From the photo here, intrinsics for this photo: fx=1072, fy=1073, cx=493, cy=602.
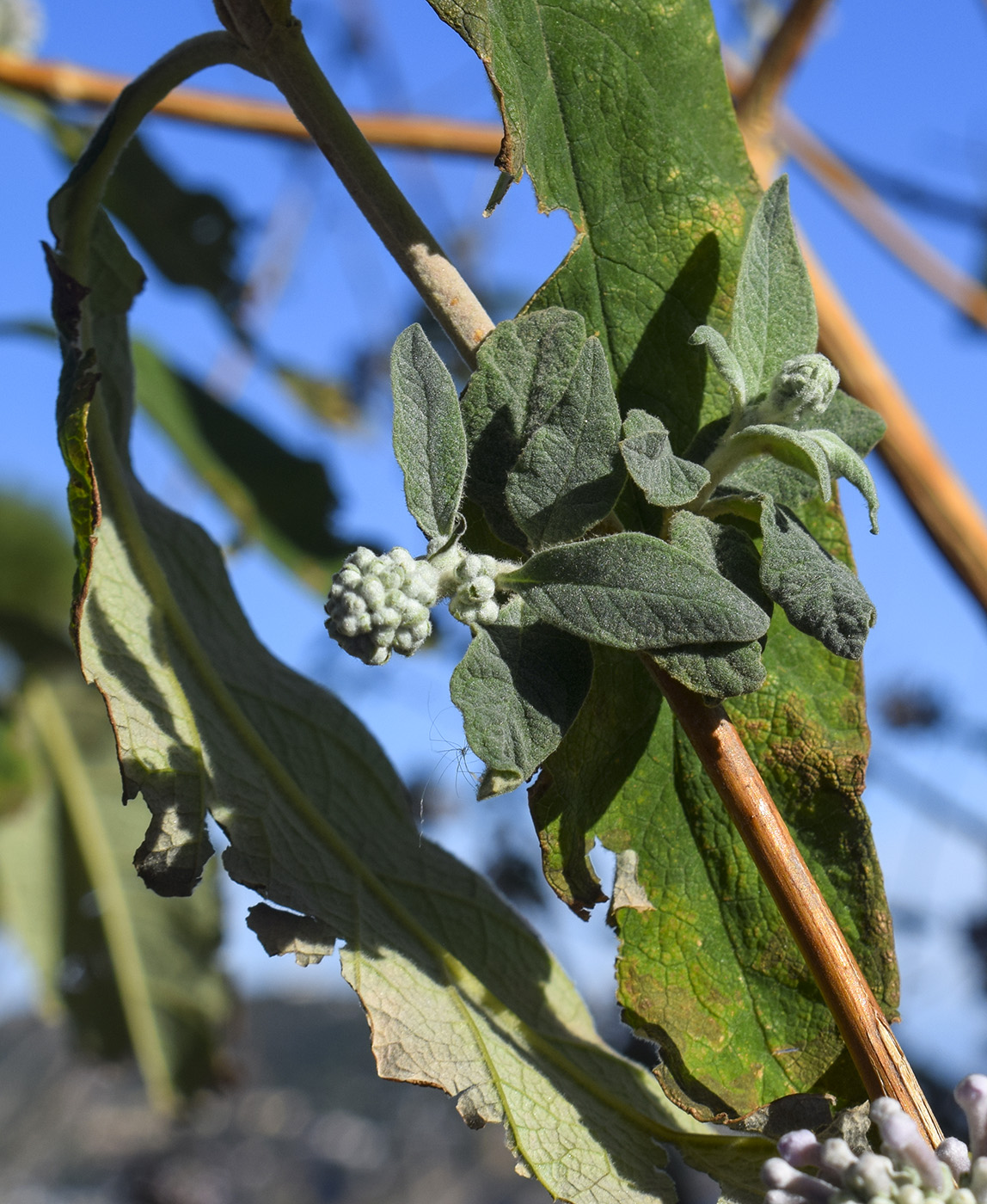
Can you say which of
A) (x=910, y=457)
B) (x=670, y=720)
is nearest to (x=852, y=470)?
(x=670, y=720)

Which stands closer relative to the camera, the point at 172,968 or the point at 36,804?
the point at 172,968

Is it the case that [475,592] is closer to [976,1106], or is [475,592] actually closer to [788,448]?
[788,448]

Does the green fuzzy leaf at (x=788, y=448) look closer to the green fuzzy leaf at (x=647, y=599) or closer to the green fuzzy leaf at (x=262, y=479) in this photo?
the green fuzzy leaf at (x=647, y=599)

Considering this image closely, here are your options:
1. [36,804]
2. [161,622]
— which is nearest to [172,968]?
[36,804]

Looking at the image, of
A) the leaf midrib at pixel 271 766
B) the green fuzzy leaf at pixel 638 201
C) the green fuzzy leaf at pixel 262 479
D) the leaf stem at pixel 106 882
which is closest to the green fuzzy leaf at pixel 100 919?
the leaf stem at pixel 106 882

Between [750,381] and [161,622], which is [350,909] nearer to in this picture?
[161,622]

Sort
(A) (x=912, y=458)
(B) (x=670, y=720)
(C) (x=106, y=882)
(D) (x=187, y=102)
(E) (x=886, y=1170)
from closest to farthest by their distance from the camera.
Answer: (E) (x=886, y=1170) < (B) (x=670, y=720) < (A) (x=912, y=458) < (D) (x=187, y=102) < (C) (x=106, y=882)

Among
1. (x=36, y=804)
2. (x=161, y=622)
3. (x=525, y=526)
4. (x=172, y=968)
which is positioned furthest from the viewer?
(x=36, y=804)
